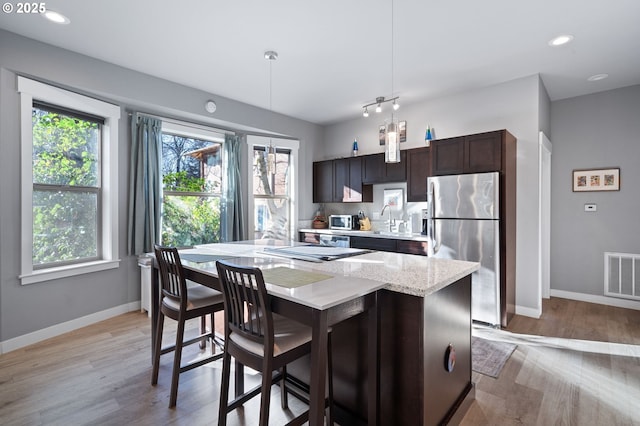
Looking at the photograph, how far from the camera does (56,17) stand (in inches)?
99.4

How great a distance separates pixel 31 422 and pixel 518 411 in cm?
310

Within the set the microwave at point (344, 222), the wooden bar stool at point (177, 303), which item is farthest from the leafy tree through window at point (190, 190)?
the wooden bar stool at point (177, 303)

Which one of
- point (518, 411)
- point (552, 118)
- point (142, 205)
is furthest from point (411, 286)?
point (552, 118)

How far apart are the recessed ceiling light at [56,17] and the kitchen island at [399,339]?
2.42m

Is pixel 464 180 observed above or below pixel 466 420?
above

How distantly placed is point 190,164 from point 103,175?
3.57 feet

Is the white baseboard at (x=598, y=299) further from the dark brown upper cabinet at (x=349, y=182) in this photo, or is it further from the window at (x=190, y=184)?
the window at (x=190, y=184)

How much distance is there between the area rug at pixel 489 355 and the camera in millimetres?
2506

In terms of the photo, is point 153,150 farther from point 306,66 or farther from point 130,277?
point 306,66

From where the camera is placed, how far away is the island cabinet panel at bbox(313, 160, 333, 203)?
217 inches

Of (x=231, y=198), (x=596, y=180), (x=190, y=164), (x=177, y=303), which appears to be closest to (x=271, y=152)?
(x=177, y=303)

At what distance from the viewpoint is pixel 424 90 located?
407 centimetres

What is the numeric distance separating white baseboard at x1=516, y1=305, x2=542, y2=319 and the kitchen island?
2132mm

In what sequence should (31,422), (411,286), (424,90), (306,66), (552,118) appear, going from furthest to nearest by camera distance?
(552,118)
(424,90)
(306,66)
(31,422)
(411,286)
